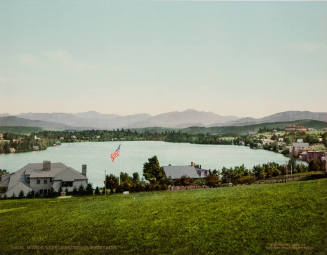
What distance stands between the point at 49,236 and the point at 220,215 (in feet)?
15.5

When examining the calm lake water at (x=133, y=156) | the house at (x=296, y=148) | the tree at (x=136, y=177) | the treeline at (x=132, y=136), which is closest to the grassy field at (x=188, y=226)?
the calm lake water at (x=133, y=156)

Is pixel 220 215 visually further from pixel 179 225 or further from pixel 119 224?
pixel 119 224

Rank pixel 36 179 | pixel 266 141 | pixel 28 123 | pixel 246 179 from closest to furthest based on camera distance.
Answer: pixel 36 179 < pixel 28 123 < pixel 246 179 < pixel 266 141

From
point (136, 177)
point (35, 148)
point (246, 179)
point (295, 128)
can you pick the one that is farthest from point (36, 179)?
point (295, 128)

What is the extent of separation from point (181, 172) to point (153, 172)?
7.45 feet

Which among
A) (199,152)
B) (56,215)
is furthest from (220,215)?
(199,152)

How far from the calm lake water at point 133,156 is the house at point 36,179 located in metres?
0.36

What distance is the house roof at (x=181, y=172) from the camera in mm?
16641

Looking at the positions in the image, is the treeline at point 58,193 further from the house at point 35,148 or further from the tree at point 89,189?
the house at point 35,148

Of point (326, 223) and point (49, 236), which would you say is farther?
point (49, 236)

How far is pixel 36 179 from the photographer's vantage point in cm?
1338

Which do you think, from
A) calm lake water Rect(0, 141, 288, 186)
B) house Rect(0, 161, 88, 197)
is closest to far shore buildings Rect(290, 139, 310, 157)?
calm lake water Rect(0, 141, 288, 186)

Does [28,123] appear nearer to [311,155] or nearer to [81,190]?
[81,190]

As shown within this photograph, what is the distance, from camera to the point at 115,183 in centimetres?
1509
